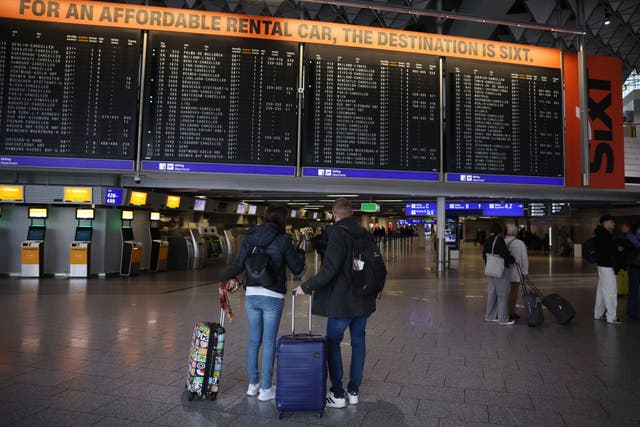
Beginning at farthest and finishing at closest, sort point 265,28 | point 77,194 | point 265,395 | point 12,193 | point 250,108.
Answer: point 77,194 < point 12,193 < point 265,28 < point 250,108 < point 265,395

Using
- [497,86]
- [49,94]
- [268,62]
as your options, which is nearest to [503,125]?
[497,86]

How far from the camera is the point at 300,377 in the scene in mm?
3055

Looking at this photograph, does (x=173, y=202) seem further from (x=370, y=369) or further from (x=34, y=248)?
(x=370, y=369)

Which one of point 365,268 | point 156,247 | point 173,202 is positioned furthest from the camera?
point 156,247

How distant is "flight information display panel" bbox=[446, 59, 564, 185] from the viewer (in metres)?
8.62

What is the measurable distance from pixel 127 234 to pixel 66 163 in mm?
5581

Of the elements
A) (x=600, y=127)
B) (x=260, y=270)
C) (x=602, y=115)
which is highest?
(x=602, y=115)

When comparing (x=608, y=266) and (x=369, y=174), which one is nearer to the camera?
(x=608, y=266)

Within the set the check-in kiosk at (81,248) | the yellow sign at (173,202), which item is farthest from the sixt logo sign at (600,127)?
the check-in kiosk at (81,248)

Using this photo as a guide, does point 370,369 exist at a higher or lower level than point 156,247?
lower

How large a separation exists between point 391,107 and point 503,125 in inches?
90.1

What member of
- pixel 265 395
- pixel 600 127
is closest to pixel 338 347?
pixel 265 395

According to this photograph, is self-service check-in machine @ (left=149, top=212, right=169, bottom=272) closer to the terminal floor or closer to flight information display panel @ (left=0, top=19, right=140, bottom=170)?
the terminal floor

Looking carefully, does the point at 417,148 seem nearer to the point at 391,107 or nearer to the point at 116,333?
the point at 391,107
